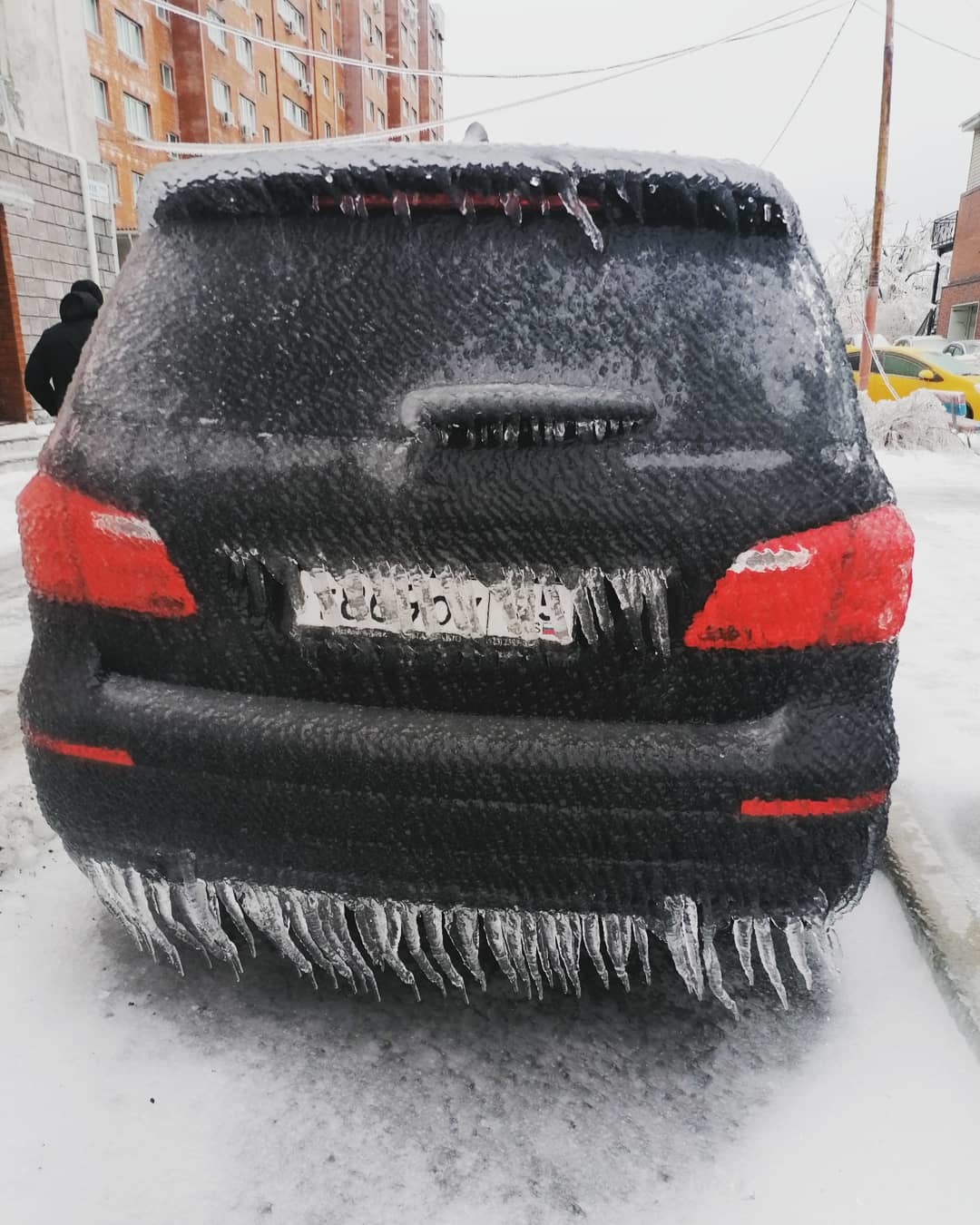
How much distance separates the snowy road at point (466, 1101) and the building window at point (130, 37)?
3257 centimetres

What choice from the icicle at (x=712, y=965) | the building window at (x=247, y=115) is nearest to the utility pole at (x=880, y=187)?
the icicle at (x=712, y=965)

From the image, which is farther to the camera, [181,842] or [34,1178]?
[181,842]

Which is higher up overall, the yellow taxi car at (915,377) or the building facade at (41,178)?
the building facade at (41,178)

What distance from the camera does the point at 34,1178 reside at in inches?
65.6

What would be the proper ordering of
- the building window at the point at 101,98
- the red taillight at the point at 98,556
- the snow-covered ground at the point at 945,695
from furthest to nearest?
the building window at the point at 101,98 → the snow-covered ground at the point at 945,695 → the red taillight at the point at 98,556

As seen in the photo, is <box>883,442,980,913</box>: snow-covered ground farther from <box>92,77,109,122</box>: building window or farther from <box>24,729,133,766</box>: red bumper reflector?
<box>92,77,109,122</box>: building window

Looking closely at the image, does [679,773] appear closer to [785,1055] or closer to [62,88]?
[785,1055]

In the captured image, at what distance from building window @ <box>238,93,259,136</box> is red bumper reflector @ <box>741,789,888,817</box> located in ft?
131

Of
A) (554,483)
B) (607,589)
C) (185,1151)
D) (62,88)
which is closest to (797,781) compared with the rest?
(607,589)

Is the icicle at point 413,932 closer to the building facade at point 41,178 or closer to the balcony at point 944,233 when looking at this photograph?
the building facade at point 41,178

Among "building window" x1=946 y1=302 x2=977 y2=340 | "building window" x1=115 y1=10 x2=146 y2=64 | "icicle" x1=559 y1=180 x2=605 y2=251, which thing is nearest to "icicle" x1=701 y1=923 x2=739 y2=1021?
"icicle" x1=559 y1=180 x2=605 y2=251

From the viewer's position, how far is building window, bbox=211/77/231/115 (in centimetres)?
3284

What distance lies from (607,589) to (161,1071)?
1345 mm

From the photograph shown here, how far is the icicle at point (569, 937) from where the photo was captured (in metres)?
1.79
